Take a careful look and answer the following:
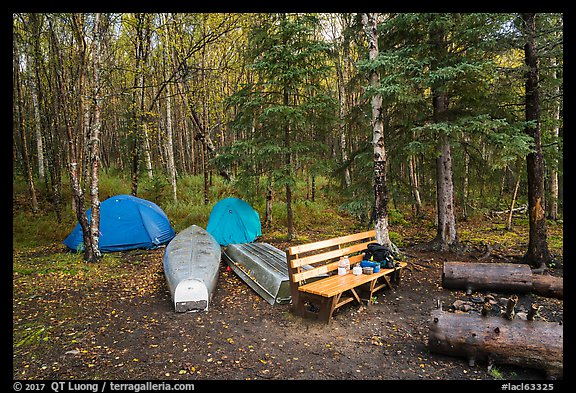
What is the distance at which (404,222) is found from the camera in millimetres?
14000

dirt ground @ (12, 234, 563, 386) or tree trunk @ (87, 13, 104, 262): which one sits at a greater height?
tree trunk @ (87, 13, 104, 262)

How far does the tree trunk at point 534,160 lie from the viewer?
7175mm

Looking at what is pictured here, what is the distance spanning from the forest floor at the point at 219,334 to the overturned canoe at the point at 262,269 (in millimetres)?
202

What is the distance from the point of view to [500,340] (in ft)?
13.2

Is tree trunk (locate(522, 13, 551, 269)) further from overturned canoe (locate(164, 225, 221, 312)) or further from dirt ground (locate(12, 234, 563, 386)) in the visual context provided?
overturned canoe (locate(164, 225, 221, 312))

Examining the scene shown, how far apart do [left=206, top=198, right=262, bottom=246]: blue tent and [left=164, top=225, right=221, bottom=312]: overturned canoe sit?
1664 millimetres

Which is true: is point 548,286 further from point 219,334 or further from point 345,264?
point 219,334

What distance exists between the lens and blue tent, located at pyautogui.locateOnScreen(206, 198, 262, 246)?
10555 millimetres

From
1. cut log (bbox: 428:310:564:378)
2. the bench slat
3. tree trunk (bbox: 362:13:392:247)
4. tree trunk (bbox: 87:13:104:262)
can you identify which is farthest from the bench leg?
tree trunk (bbox: 87:13:104:262)

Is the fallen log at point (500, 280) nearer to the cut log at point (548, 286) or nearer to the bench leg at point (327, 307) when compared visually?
the cut log at point (548, 286)

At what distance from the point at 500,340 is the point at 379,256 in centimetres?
271
